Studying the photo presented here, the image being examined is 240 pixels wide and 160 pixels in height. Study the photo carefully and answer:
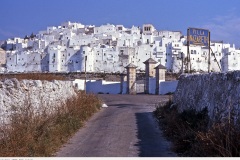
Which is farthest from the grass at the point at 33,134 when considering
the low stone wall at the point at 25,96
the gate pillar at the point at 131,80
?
the gate pillar at the point at 131,80

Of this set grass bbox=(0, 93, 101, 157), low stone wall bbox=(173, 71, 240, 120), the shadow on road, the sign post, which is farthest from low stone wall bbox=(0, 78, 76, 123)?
the sign post

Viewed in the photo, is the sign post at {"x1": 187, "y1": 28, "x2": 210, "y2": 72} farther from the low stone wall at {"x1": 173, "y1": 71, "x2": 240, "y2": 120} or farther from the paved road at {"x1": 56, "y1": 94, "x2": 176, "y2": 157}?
the paved road at {"x1": 56, "y1": 94, "x2": 176, "y2": 157}

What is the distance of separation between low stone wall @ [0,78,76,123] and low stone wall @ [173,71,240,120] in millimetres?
3887

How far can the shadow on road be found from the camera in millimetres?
8461

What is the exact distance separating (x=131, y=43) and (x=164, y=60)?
39.4ft

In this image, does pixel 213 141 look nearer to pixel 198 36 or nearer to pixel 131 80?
pixel 198 36

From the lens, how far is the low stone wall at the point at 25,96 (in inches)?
331

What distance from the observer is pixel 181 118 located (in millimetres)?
11055

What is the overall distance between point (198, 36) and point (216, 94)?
22.6 ft

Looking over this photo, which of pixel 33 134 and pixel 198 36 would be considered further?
pixel 198 36

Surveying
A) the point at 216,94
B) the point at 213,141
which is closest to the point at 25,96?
the point at 216,94

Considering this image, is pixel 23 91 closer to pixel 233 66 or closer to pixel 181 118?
pixel 181 118

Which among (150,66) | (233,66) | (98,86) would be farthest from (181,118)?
(233,66)

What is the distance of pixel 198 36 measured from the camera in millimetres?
15773
